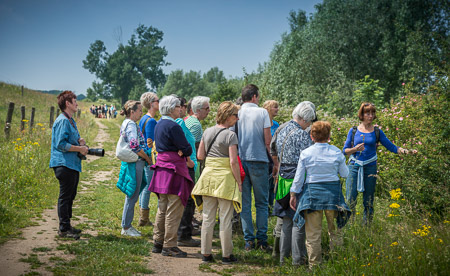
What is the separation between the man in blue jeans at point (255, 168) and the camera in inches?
213

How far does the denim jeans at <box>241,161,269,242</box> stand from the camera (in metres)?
5.41

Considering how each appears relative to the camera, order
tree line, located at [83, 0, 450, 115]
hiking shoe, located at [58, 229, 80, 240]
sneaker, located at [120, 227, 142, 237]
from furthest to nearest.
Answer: tree line, located at [83, 0, 450, 115], sneaker, located at [120, 227, 142, 237], hiking shoe, located at [58, 229, 80, 240]

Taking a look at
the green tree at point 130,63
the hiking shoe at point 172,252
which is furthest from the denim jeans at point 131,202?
the green tree at point 130,63

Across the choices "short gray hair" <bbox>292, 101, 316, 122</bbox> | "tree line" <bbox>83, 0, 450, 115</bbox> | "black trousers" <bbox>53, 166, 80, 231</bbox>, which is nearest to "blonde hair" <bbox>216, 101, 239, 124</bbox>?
"short gray hair" <bbox>292, 101, 316, 122</bbox>

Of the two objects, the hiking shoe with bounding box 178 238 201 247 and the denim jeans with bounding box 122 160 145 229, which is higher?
the denim jeans with bounding box 122 160 145 229

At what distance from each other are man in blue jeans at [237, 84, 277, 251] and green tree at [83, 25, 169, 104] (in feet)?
238

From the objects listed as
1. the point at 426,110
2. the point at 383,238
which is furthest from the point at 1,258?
the point at 426,110

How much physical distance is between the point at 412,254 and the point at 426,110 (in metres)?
3.03

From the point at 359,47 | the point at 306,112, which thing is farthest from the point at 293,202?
the point at 359,47

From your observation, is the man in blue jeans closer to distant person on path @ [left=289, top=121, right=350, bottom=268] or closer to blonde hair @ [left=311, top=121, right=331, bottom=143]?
distant person on path @ [left=289, top=121, right=350, bottom=268]

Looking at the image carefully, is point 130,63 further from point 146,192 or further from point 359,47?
point 146,192

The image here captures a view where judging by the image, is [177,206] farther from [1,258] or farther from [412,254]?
[412,254]

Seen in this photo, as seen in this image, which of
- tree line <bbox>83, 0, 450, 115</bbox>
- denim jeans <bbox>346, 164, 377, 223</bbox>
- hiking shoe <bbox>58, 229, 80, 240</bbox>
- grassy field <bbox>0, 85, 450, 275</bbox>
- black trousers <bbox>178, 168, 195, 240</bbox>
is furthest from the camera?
tree line <bbox>83, 0, 450, 115</bbox>

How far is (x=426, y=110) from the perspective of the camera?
5.98 m
